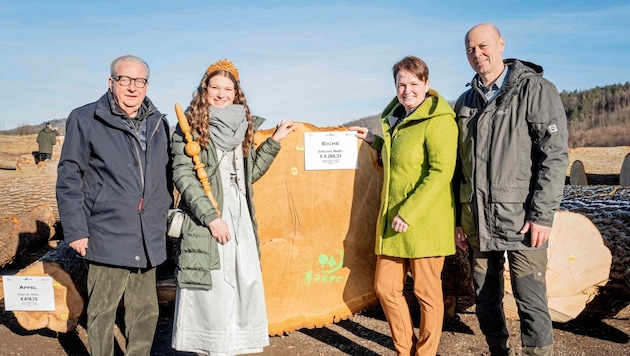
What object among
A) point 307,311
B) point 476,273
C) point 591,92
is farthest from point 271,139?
point 591,92

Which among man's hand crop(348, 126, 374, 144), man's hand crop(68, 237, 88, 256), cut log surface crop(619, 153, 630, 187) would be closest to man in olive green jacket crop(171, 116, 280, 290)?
man's hand crop(68, 237, 88, 256)

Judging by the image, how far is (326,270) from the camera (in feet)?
14.4

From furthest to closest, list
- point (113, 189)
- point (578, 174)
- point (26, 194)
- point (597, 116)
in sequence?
point (597, 116), point (578, 174), point (26, 194), point (113, 189)

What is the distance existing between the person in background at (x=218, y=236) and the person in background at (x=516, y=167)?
1511 millimetres

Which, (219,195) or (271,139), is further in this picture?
(271,139)

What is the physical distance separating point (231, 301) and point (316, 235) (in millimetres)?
1125

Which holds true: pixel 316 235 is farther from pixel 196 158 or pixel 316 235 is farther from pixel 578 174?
pixel 578 174

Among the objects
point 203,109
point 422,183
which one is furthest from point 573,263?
point 203,109

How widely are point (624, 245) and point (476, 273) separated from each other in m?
1.97

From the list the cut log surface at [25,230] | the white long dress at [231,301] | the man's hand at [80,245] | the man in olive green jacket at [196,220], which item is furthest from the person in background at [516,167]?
the cut log surface at [25,230]

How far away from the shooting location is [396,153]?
371 centimetres

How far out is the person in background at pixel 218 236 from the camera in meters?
3.38

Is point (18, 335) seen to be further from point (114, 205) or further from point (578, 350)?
point (578, 350)

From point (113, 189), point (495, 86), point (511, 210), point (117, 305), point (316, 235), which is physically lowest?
point (117, 305)
